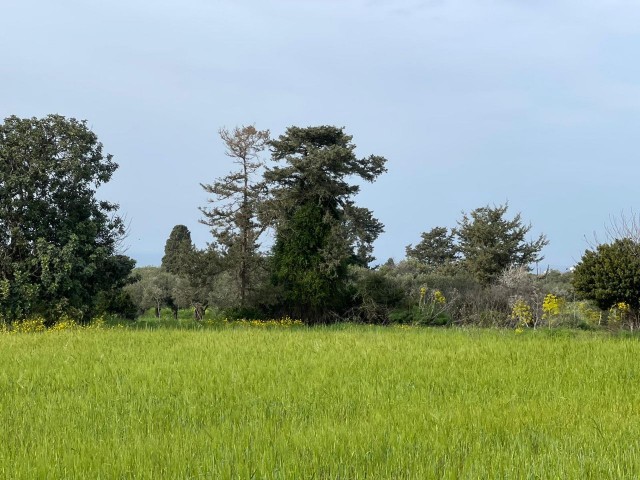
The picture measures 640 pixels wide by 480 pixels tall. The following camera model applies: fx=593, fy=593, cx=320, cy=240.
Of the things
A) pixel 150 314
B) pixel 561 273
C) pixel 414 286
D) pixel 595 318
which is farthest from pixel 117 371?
pixel 561 273

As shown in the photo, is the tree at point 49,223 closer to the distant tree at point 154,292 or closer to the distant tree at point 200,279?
the distant tree at point 200,279

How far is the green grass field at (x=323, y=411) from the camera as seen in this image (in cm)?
468

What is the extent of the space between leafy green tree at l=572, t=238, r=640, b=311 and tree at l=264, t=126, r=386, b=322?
8455 mm

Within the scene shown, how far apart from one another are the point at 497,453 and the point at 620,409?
2758mm

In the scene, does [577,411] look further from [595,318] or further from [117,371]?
[595,318]

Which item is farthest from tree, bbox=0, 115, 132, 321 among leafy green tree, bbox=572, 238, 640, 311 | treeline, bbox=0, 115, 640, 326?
leafy green tree, bbox=572, 238, 640, 311

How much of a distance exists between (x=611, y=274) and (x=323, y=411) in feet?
59.7

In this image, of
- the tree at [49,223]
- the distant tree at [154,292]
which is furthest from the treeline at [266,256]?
the distant tree at [154,292]

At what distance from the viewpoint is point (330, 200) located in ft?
82.6

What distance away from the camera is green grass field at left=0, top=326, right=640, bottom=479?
184 inches

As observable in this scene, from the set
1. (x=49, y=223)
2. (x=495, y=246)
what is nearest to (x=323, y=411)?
(x=49, y=223)

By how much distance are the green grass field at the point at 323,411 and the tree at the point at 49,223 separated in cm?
817

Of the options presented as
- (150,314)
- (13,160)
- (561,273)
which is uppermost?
(13,160)

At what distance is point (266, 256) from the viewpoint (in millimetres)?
25359
